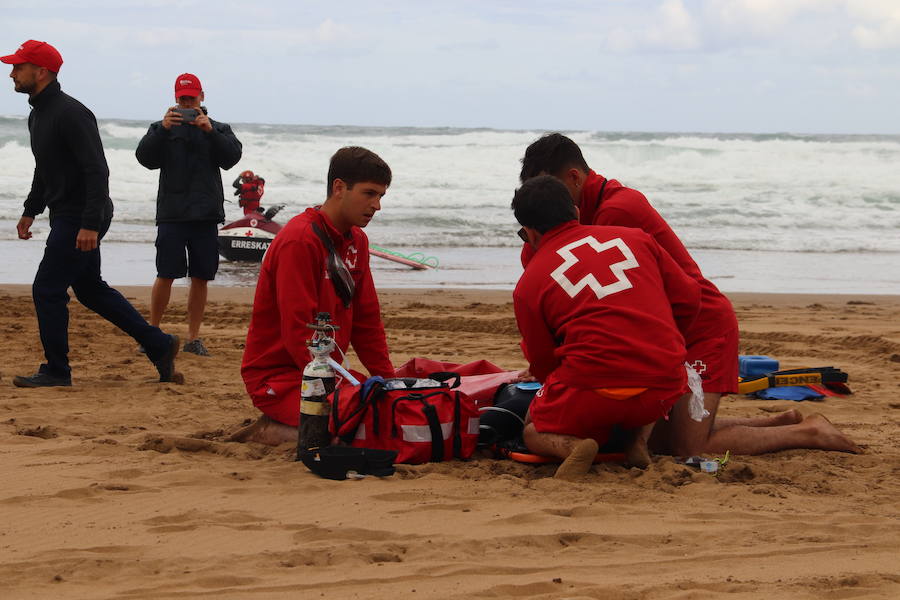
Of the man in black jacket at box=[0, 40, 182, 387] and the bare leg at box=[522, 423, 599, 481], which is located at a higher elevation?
the man in black jacket at box=[0, 40, 182, 387]

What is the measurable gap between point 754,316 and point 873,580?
6.77 m

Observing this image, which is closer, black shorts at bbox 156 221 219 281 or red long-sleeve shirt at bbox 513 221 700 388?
red long-sleeve shirt at bbox 513 221 700 388

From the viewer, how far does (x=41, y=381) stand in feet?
19.8

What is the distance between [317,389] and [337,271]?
1.97ft

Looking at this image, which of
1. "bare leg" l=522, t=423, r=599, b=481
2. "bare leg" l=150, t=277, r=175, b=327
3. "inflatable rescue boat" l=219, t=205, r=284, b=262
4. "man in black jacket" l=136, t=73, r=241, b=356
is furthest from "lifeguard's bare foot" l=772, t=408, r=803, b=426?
"inflatable rescue boat" l=219, t=205, r=284, b=262

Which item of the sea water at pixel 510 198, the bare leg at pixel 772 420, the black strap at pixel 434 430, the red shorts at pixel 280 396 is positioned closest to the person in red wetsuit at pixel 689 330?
the bare leg at pixel 772 420

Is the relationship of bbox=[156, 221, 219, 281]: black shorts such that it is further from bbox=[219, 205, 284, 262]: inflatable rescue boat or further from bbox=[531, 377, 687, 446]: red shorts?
bbox=[219, 205, 284, 262]: inflatable rescue boat

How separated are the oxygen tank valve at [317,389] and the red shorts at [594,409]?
2.88 feet

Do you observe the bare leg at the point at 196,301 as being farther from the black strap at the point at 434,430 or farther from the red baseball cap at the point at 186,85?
the black strap at the point at 434,430

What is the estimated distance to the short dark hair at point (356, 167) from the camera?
457 cm

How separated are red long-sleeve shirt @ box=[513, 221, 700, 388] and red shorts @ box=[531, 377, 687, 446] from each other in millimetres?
44

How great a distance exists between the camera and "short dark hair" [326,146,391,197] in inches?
180

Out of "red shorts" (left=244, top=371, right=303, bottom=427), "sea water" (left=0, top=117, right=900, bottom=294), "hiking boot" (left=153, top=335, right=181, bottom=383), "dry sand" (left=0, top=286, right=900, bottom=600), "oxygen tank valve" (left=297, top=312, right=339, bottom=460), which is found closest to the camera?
"dry sand" (left=0, top=286, right=900, bottom=600)

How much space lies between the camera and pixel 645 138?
41125 mm
